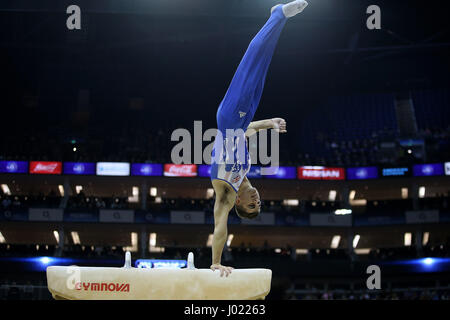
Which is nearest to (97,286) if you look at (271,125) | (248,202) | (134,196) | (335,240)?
(248,202)

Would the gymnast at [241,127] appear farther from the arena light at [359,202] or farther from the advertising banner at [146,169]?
the arena light at [359,202]

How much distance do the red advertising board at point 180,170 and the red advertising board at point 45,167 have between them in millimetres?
6656

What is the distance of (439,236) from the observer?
3428 cm

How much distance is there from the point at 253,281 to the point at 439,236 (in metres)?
32.0

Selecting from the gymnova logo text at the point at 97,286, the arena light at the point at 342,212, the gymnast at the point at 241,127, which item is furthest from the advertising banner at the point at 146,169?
the gymnova logo text at the point at 97,286

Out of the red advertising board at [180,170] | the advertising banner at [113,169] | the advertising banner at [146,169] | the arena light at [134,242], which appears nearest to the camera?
the advertising banner at [113,169]

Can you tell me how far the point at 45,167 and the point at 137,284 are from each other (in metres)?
26.7

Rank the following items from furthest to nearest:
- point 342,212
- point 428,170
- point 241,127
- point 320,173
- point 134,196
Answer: point 134,196, point 320,173, point 428,170, point 342,212, point 241,127

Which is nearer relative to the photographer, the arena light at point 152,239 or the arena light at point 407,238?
the arena light at point 152,239

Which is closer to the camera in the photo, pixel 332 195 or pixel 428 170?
pixel 428 170

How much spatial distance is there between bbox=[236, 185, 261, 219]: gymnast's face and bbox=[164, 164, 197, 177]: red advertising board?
24.3 metres

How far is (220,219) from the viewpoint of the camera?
6.41 metres

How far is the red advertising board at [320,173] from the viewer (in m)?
31.5

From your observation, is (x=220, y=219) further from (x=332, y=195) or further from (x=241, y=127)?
(x=332, y=195)
